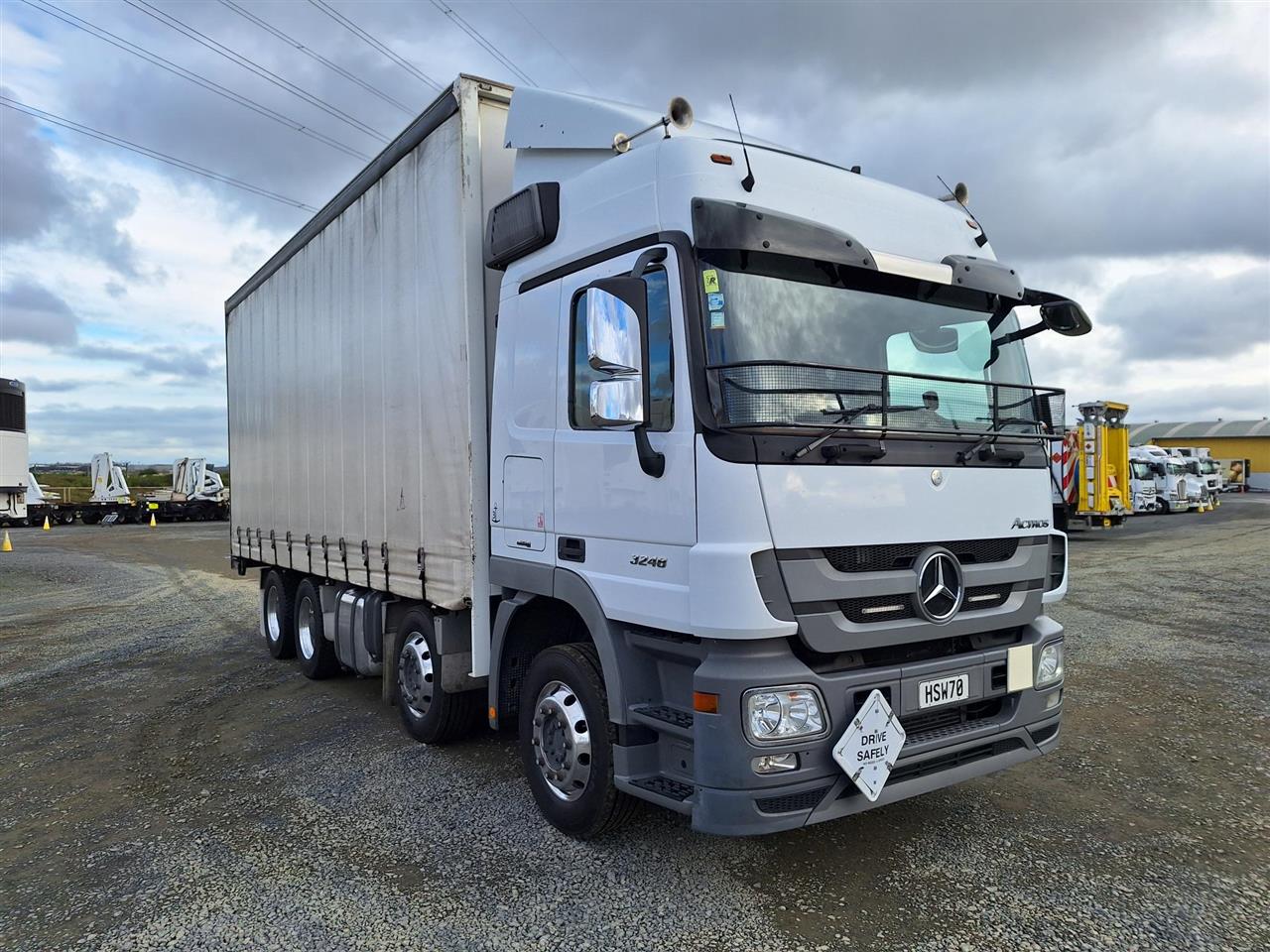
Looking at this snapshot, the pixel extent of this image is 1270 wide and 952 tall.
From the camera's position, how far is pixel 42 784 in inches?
206

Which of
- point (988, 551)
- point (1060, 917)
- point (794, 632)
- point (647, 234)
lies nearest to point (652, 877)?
point (794, 632)

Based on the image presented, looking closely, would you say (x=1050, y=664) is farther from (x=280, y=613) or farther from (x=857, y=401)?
(x=280, y=613)

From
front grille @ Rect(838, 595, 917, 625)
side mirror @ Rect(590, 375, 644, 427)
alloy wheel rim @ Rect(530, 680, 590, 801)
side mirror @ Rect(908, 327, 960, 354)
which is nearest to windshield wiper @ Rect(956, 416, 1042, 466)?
side mirror @ Rect(908, 327, 960, 354)

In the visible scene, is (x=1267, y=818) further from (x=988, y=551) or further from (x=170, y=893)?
(x=170, y=893)

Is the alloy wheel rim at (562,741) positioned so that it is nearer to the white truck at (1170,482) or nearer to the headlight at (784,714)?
the headlight at (784,714)

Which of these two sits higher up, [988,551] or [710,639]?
[988,551]

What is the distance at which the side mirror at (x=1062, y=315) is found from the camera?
441 cm

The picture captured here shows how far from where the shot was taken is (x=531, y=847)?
4.05 m

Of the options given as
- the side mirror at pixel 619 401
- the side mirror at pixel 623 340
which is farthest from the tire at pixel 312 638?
the side mirror at pixel 623 340

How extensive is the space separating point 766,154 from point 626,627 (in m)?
2.16

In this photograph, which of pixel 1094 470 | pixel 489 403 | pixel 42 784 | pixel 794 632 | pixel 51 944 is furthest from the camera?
pixel 1094 470

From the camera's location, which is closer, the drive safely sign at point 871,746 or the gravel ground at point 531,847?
the drive safely sign at point 871,746

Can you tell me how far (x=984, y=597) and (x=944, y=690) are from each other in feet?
1.71

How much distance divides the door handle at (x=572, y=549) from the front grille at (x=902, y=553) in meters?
1.17
